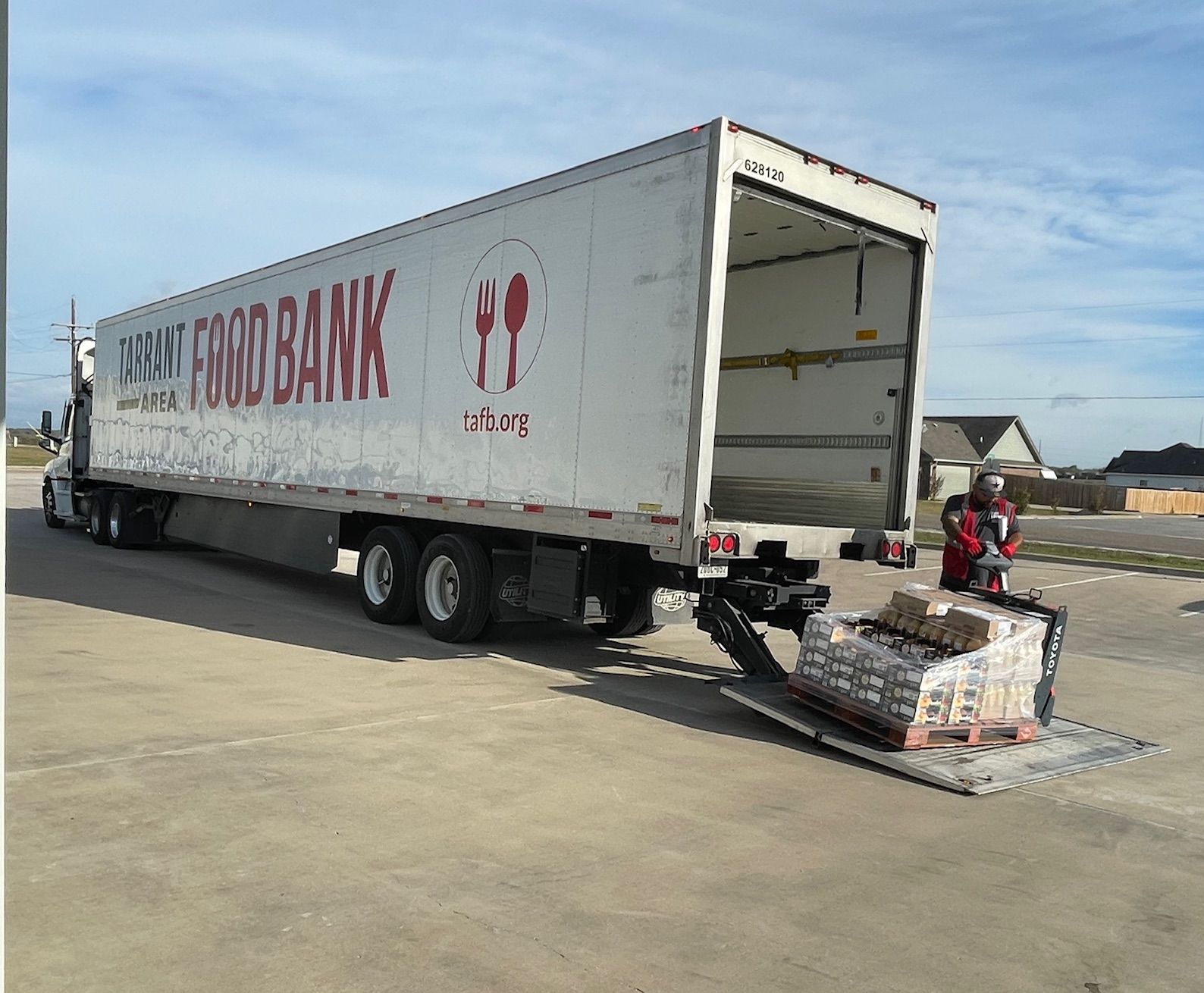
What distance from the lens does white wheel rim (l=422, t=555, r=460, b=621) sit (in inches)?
400

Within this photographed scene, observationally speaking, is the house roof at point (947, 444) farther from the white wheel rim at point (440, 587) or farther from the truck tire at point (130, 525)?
the white wheel rim at point (440, 587)

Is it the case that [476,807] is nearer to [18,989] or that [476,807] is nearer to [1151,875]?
[18,989]

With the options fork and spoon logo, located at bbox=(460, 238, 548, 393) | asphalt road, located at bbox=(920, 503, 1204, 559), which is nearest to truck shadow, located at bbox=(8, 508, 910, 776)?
fork and spoon logo, located at bbox=(460, 238, 548, 393)

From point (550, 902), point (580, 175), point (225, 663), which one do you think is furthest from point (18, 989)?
→ point (580, 175)

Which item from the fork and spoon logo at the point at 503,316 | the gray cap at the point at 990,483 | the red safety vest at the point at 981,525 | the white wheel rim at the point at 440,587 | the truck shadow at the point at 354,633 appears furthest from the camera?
the white wheel rim at the point at 440,587

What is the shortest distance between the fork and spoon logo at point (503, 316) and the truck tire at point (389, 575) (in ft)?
6.60

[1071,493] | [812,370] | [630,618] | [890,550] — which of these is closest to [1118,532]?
[1071,493]

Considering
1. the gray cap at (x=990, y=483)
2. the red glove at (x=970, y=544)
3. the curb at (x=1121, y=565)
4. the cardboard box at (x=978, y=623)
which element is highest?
the gray cap at (x=990, y=483)

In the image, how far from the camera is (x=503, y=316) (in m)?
9.47

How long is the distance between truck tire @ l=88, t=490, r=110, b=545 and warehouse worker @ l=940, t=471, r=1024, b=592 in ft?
50.1

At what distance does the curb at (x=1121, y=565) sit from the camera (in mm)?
20594

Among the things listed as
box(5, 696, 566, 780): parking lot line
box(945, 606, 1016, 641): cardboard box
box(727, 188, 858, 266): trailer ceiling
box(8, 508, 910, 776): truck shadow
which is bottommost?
box(8, 508, 910, 776): truck shadow

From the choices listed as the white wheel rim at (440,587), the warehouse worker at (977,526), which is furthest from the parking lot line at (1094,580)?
the white wheel rim at (440,587)

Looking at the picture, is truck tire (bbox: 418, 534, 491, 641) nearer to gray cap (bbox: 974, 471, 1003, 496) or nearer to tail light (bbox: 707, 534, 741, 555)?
tail light (bbox: 707, 534, 741, 555)
